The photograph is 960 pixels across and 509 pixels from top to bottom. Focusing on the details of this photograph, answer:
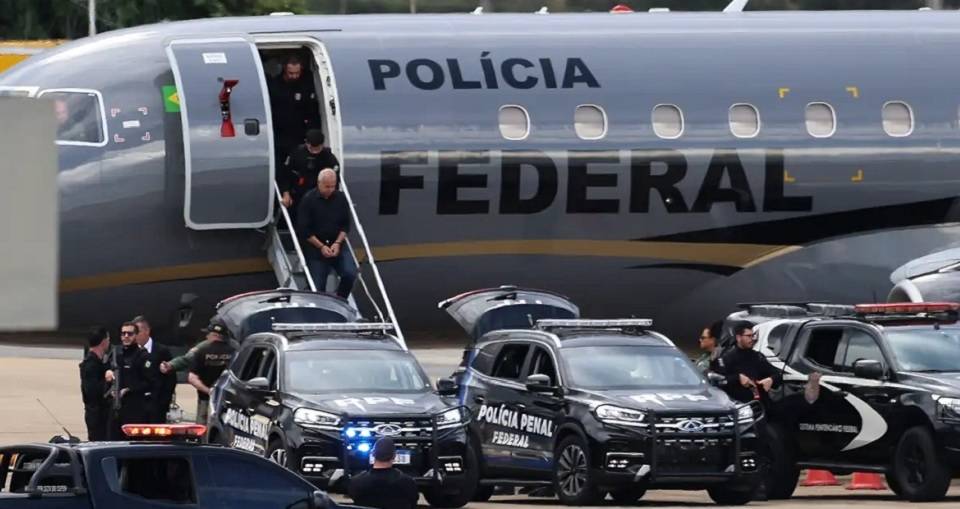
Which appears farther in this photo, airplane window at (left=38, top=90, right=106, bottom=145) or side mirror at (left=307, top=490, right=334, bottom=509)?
airplane window at (left=38, top=90, right=106, bottom=145)

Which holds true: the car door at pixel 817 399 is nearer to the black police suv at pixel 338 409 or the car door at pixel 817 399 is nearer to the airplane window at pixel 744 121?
the airplane window at pixel 744 121

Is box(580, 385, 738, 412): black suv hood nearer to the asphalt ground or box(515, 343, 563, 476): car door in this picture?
box(515, 343, 563, 476): car door

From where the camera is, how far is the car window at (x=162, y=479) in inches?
446

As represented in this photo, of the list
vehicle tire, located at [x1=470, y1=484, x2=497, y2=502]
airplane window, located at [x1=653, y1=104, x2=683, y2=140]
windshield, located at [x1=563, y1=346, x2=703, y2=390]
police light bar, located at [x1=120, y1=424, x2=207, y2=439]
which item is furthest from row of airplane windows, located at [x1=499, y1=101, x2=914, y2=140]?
police light bar, located at [x1=120, y1=424, x2=207, y2=439]

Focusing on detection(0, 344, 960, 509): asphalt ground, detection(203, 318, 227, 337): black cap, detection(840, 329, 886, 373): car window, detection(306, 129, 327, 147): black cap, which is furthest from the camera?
detection(306, 129, 327, 147): black cap

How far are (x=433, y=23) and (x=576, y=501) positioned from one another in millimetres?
6383

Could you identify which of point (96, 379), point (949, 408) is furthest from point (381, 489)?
point (949, 408)

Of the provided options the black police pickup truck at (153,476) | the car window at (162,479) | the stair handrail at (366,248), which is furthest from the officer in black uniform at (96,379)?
the car window at (162,479)

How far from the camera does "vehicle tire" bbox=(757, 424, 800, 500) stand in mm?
18636

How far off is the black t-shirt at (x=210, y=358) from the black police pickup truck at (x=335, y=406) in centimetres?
53

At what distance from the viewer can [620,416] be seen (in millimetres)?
16656

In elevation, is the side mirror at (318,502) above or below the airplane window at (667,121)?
below

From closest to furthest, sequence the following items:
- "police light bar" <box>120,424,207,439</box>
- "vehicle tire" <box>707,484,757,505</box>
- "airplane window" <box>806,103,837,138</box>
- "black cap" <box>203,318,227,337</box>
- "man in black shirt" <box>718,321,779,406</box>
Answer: "police light bar" <box>120,424,207,439</box> < "vehicle tire" <box>707,484,757,505</box> < "man in black shirt" <box>718,321,779,406</box> < "black cap" <box>203,318,227,337</box> < "airplane window" <box>806,103,837,138</box>

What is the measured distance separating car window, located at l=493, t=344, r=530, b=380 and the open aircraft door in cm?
89
